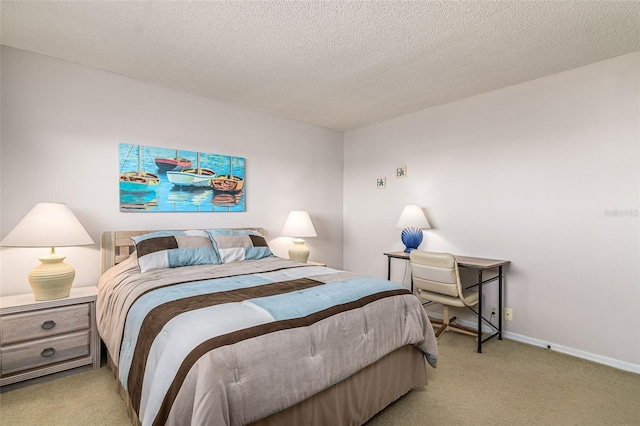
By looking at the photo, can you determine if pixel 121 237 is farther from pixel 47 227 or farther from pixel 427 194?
pixel 427 194

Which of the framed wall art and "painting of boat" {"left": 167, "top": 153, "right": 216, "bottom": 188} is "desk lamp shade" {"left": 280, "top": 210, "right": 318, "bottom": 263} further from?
"painting of boat" {"left": 167, "top": 153, "right": 216, "bottom": 188}

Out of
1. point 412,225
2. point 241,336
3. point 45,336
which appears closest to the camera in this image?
point 241,336

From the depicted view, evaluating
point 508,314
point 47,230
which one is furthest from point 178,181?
point 508,314

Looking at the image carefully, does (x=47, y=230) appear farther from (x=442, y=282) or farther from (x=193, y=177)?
(x=442, y=282)

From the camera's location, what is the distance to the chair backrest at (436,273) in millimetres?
2830

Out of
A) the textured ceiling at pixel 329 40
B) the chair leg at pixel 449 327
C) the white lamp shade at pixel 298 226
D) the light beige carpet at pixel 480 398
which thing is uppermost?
the textured ceiling at pixel 329 40

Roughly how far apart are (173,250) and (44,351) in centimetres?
106

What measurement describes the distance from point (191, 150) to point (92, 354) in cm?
200

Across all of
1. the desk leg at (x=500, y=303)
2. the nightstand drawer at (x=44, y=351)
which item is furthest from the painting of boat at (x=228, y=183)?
the desk leg at (x=500, y=303)

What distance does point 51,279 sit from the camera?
2285 mm

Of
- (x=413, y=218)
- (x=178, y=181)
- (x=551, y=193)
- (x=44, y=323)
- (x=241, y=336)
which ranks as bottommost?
(x=44, y=323)

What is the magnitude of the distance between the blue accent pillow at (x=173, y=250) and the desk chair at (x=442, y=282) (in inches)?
74.2

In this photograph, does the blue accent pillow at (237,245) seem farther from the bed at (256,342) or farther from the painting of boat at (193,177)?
the painting of boat at (193,177)

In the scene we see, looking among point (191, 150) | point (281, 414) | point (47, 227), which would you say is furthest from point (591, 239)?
point (47, 227)
